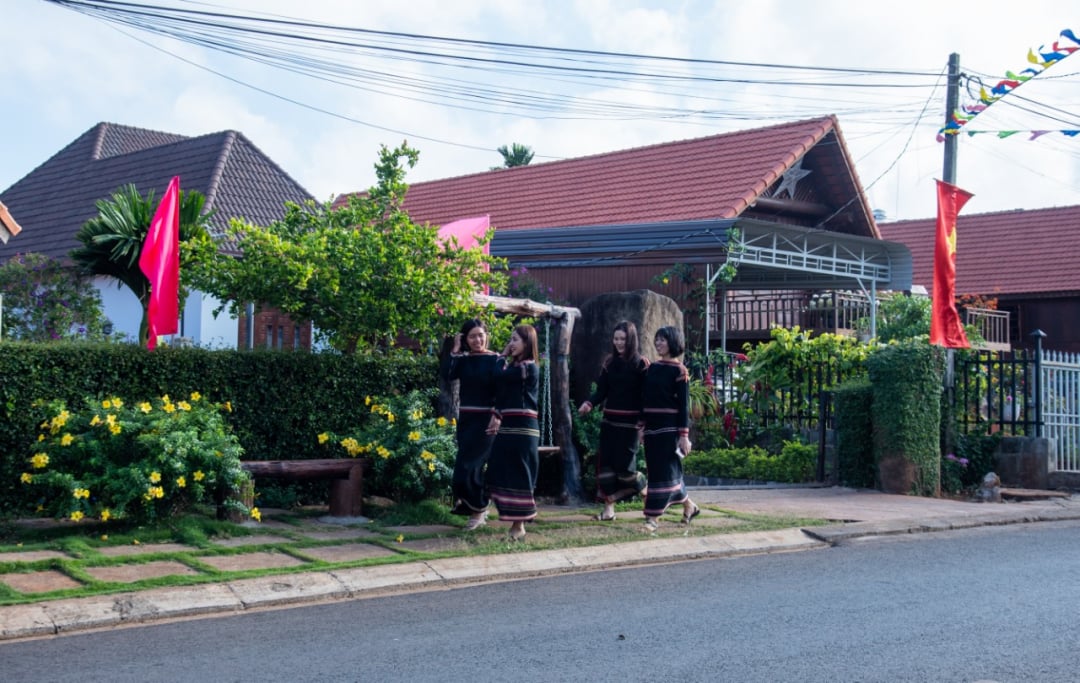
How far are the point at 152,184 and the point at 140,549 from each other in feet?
64.4

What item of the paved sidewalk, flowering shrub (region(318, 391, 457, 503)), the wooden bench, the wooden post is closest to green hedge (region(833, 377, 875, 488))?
the paved sidewalk

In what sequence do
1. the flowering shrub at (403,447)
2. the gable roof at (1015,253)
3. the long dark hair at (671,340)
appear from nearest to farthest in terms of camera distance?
the long dark hair at (671,340)
the flowering shrub at (403,447)
the gable roof at (1015,253)

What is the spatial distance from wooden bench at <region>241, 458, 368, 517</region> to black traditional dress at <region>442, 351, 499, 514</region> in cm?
88

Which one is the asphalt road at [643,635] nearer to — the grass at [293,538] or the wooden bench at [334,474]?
the grass at [293,538]

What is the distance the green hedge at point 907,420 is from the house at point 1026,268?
1630 cm

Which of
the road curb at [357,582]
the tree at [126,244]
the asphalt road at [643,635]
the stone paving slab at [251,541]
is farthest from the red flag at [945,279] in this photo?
the stone paving slab at [251,541]

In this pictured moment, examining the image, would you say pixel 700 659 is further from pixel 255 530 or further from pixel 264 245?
pixel 264 245

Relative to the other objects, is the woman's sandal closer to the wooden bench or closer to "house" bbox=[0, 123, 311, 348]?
the wooden bench

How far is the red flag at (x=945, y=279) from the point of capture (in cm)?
1402

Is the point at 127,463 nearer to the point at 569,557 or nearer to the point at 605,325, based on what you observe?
the point at 569,557

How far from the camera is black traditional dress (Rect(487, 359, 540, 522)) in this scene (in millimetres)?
8891

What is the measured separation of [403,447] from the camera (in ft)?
31.6

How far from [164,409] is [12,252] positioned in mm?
19776

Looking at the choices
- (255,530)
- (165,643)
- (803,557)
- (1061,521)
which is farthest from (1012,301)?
(165,643)
